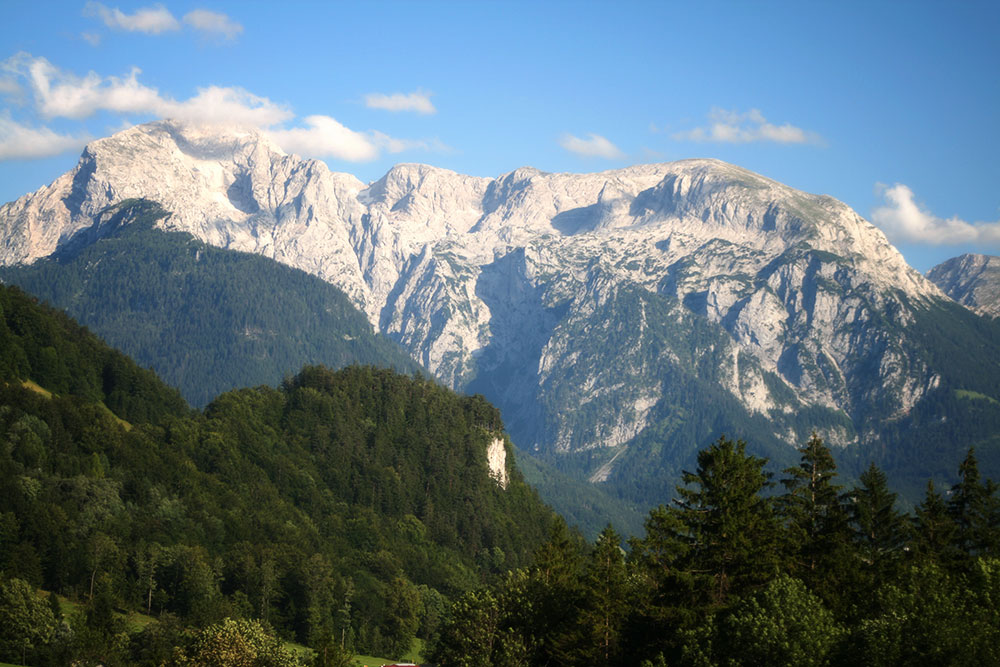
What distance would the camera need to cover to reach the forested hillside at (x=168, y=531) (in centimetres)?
12169

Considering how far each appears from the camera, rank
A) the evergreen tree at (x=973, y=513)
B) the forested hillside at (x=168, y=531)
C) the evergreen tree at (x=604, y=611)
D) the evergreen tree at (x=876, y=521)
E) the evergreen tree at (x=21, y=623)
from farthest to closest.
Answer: the forested hillside at (x=168, y=531) → the evergreen tree at (x=21, y=623) → the evergreen tree at (x=973, y=513) → the evergreen tree at (x=876, y=521) → the evergreen tree at (x=604, y=611)

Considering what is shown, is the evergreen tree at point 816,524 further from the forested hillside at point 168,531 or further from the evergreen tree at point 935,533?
the forested hillside at point 168,531

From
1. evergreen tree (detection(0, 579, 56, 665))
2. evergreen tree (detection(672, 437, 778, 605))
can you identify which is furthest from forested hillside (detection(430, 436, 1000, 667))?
evergreen tree (detection(0, 579, 56, 665))

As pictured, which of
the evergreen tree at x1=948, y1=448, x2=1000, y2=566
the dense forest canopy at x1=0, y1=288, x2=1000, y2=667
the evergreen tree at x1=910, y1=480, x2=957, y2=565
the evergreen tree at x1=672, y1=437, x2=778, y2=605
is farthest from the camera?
the evergreen tree at x1=948, y1=448, x2=1000, y2=566

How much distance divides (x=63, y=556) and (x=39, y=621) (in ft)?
93.1

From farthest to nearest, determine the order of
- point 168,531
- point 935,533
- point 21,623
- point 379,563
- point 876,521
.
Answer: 1. point 379,563
2. point 168,531
3. point 21,623
4. point 935,533
5. point 876,521

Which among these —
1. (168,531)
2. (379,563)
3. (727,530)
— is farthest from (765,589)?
(379,563)

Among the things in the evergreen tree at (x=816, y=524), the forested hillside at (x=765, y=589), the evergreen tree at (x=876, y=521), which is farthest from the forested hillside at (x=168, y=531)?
the evergreen tree at (x=876, y=521)

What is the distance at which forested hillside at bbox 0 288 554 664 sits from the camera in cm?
12169

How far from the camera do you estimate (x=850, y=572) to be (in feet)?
256

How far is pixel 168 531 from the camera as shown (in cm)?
14625

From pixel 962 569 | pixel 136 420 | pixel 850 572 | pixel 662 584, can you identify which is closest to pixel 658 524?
pixel 662 584

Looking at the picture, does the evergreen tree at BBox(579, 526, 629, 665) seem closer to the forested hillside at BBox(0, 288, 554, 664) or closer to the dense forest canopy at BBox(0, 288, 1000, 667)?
the dense forest canopy at BBox(0, 288, 1000, 667)

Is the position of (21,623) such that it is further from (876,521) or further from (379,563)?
(876,521)
